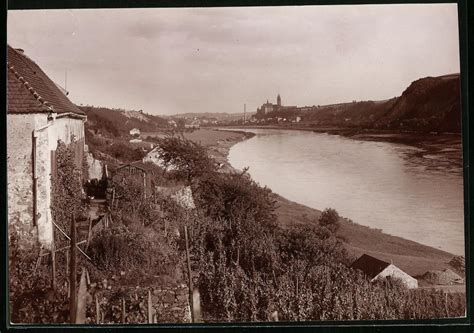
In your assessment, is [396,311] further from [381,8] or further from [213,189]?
[381,8]

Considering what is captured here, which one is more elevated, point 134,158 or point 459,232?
point 134,158

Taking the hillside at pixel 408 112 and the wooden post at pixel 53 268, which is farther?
the hillside at pixel 408 112

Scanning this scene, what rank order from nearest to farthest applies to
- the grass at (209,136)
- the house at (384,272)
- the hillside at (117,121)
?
the house at (384,272), the hillside at (117,121), the grass at (209,136)

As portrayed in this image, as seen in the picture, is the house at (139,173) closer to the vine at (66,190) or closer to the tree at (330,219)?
the vine at (66,190)

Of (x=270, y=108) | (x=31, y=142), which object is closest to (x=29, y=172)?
(x=31, y=142)

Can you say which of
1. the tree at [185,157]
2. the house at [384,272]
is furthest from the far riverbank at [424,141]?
the house at [384,272]

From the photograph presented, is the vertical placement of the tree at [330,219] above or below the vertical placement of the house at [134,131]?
below

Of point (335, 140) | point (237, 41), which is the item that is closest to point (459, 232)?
point (335, 140)
